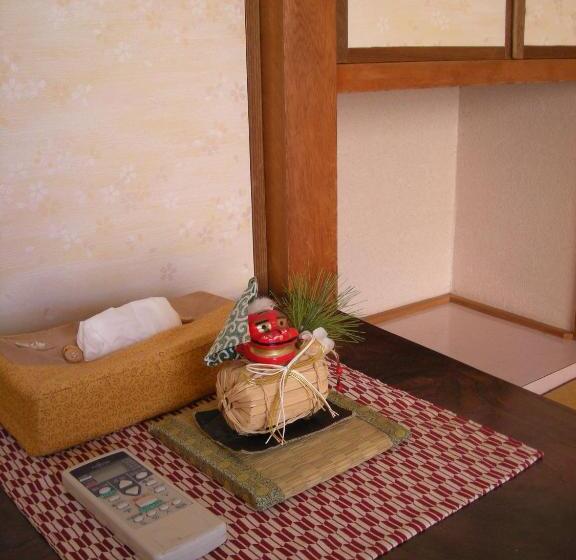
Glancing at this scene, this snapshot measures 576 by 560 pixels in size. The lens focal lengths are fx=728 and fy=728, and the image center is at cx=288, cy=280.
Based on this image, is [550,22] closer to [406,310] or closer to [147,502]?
[406,310]

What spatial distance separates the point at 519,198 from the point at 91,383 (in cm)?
145

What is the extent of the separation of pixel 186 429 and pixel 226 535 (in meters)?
0.18

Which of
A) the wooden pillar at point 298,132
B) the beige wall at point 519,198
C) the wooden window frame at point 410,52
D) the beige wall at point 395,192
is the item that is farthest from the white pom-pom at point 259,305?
the beige wall at point 519,198

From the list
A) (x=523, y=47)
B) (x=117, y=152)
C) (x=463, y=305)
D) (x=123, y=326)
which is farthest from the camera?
(x=463, y=305)

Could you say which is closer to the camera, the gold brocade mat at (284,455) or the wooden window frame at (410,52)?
the gold brocade mat at (284,455)

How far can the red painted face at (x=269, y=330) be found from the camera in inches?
28.4

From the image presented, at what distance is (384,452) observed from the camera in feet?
2.47

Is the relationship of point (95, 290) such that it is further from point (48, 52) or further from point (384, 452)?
point (384, 452)

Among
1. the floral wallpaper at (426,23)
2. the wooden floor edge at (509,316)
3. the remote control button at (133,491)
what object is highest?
the floral wallpaper at (426,23)

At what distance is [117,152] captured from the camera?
0.98 m

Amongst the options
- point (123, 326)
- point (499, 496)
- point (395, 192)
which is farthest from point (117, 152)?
point (395, 192)

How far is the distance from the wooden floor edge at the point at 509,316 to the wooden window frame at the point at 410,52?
85cm

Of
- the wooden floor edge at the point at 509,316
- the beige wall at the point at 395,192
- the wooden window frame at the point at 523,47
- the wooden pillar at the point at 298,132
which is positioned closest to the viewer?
the wooden pillar at the point at 298,132

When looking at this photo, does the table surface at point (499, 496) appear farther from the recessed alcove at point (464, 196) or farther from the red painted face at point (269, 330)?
the recessed alcove at point (464, 196)
